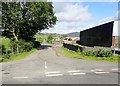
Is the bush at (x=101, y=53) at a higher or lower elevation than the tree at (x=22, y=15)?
lower

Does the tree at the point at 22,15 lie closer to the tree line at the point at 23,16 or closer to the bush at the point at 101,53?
the tree line at the point at 23,16

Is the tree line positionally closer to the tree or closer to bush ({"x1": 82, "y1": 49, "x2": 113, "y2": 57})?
the tree

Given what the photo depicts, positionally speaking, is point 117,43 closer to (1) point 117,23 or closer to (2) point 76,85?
(1) point 117,23

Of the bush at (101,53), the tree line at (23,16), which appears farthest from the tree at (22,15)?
the bush at (101,53)

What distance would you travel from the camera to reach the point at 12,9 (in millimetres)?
48125

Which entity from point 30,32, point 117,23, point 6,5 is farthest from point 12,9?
point 117,23

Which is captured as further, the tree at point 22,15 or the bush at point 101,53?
the tree at point 22,15

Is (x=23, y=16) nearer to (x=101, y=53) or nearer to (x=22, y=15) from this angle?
(x=22, y=15)

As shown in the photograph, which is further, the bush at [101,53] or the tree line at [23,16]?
the tree line at [23,16]

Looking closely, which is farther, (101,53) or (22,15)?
(22,15)

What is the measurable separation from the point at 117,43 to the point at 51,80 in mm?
28579

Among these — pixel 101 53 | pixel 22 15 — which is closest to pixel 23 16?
pixel 22 15

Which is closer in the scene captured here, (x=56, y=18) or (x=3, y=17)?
(x=3, y=17)

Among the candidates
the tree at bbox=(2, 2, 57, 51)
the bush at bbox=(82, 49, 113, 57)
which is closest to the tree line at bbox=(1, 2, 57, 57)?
the tree at bbox=(2, 2, 57, 51)
